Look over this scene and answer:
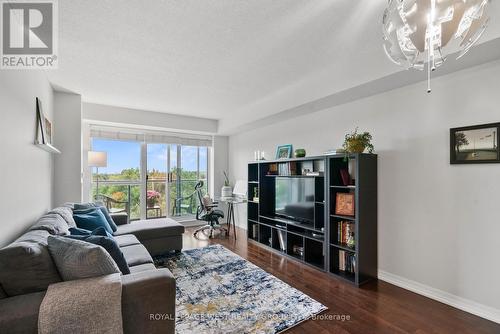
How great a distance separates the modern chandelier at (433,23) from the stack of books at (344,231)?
2.12 metres

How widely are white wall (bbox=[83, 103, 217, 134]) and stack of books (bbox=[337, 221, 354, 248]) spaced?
12.0ft

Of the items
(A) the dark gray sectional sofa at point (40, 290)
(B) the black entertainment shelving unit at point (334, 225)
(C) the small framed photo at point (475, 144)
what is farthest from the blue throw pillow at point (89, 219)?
(C) the small framed photo at point (475, 144)

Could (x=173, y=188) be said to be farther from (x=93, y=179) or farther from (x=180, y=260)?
(x=180, y=260)

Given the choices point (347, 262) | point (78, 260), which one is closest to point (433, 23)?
point (78, 260)

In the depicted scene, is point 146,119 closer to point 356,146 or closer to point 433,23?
point 356,146

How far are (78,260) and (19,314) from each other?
326 millimetres

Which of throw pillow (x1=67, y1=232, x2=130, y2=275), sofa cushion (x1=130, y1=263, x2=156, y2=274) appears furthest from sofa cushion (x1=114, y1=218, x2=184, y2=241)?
throw pillow (x1=67, y1=232, x2=130, y2=275)

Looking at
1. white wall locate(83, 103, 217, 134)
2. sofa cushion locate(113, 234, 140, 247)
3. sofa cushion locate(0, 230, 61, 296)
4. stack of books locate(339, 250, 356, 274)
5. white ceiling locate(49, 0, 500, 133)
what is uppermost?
white ceiling locate(49, 0, 500, 133)

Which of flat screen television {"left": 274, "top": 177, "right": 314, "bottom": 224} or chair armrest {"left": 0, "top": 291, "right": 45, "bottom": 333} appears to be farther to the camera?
flat screen television {"left": 274, "top": 177, "right": 314, "bottom": 224}

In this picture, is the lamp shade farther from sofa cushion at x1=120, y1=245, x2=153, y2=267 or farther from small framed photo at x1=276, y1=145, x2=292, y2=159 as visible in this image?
small framed photo at x1=276, y1=145, x2=292, y2=159

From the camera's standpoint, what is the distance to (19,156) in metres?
2.07

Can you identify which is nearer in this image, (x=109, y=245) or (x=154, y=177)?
(x=109, y=245)

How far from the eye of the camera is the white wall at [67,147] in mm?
3664

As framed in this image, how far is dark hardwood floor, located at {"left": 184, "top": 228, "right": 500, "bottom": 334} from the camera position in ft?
6.52
